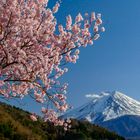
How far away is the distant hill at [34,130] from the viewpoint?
72.9 meters

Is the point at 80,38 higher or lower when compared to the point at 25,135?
lower

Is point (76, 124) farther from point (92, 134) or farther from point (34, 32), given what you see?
A: point (34, 32)

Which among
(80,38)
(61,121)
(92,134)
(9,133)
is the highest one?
(92,134)

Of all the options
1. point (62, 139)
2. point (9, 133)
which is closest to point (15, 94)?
point (9, 133)

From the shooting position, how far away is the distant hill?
72938 millimetres

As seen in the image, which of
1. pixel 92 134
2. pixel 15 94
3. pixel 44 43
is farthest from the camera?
pixel 92 134

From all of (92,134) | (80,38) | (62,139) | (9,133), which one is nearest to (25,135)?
(9,133)

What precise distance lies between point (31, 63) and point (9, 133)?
184 feet

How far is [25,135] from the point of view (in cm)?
7575

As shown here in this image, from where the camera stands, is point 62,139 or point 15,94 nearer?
point 15,94

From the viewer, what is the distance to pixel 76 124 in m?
131

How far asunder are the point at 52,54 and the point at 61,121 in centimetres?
419

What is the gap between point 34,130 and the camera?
94000 millimetres

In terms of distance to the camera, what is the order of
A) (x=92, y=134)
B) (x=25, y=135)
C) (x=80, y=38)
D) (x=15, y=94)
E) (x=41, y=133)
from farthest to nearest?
(x=92, y=134) < (x=41, y=133) < (x=25, y=135) < (x=15, y=94) < (x=80, y=38)
